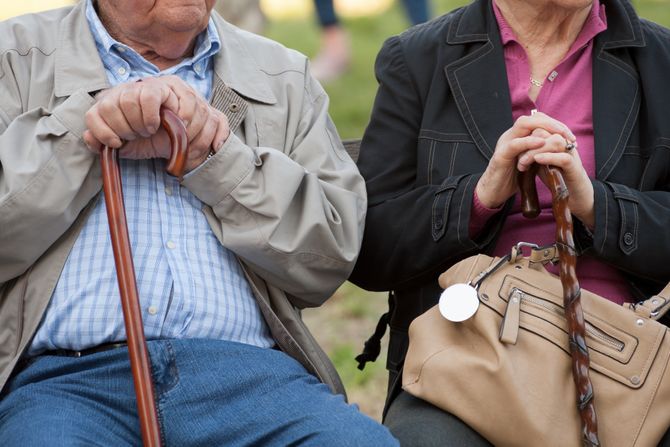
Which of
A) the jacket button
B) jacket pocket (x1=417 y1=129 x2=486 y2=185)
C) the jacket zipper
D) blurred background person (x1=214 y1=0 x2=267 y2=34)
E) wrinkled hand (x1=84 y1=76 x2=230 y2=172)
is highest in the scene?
wrinkled hand (x1=84 y1=76 x2=230 y2=172)

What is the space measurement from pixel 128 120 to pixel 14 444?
2.54 ft

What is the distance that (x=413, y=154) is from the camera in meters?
3.34

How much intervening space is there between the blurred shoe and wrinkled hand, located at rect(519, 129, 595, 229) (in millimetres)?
5342

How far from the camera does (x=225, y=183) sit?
2.93 m

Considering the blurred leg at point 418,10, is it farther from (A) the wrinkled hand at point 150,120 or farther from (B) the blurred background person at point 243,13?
(A) the wrinkled hand at point 150,120

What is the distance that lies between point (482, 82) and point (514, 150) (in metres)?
0.39

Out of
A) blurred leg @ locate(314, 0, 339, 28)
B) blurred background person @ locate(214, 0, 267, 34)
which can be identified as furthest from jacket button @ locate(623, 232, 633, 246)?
blurred leg @ locate(314, 0, 339, 28)

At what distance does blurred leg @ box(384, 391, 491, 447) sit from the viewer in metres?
2.78

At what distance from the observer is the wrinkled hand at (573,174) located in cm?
290

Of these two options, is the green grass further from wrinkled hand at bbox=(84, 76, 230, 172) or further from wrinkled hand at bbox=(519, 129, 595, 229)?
wrinkled hand at bbox=(84, 76, 230, 172)

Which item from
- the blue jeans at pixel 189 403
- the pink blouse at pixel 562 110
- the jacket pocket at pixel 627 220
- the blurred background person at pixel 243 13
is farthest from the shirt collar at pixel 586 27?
the blurred background person at pixel 243 13

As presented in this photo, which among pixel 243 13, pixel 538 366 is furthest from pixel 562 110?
pixel 243 13

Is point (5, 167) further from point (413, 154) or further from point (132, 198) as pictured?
point (413, 154)

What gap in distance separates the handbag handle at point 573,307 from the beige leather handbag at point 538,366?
4cm
